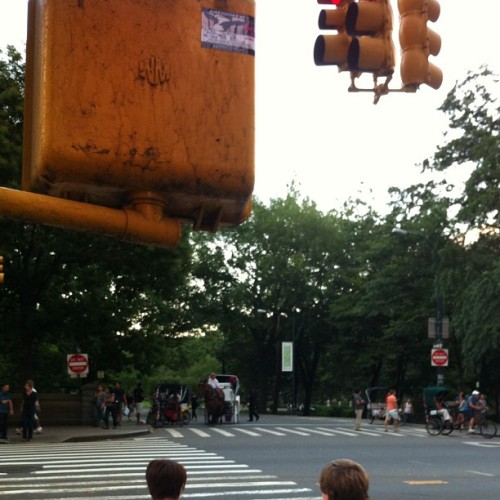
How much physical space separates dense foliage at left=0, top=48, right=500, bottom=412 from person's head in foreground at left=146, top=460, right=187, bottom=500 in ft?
88.7

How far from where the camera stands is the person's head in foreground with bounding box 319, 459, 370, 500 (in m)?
3.71

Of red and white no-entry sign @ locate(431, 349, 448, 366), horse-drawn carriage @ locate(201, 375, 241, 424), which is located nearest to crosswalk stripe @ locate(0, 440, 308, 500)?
horse-drawn carriage @ locate(201, 375, 241, 424)

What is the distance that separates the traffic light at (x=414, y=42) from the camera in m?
6.30

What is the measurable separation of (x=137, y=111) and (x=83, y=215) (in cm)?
47

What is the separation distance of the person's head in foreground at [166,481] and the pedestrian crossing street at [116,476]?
9.00 m

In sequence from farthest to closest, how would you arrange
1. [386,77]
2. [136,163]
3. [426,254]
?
[426,254]
[386,77]
[136,163]

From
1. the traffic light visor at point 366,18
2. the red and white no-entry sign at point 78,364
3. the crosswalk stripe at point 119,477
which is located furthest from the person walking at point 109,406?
the traffic light visor at point 366,18

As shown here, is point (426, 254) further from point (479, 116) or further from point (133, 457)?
point (133, 457)

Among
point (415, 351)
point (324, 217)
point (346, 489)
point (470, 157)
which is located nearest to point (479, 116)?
point (470, 157)

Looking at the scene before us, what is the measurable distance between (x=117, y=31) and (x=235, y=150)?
0.56 metres

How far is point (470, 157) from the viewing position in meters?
40.8

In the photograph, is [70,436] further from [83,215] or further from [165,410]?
[83,215]

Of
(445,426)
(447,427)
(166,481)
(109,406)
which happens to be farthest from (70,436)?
(166,481)

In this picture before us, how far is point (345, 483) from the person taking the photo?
372 centimetres
